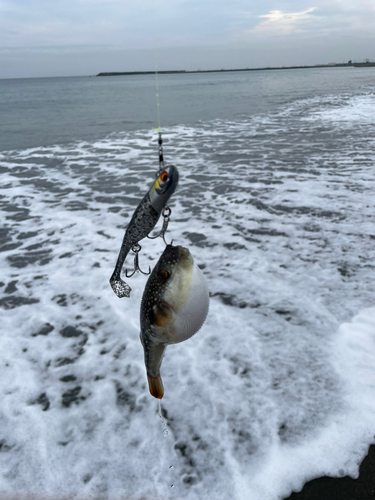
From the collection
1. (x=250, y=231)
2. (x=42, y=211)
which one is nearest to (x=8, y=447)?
(x=250, y=231)

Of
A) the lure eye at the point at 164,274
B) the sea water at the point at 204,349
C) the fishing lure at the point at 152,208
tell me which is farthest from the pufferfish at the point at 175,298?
the sea water at the point at 204,349

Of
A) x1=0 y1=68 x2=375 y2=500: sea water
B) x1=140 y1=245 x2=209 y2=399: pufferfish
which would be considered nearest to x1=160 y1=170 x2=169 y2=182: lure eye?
x1=140 y1=245 x2=209 y2=399: pufferfish

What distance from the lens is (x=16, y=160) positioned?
17.7 m

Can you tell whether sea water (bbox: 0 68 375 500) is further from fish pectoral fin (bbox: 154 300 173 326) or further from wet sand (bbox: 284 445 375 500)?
fish pectoral fin (bbox: 154 300 173 326)

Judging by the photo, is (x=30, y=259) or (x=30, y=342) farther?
(x=30, y=259)

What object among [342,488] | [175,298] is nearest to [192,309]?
[175,298]

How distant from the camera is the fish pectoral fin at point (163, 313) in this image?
8.33 feet

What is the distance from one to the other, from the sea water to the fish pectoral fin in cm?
213

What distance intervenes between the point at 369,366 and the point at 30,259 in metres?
6.99

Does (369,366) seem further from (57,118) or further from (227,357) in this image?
(57,118)

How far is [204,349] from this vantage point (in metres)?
5.41

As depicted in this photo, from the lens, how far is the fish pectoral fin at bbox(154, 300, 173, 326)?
2539 mm

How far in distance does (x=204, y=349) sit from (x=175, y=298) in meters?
3.11

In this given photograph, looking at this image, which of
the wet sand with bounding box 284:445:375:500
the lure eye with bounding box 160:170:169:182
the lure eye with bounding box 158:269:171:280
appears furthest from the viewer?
the wet sand with bounding box 284:445:375:500
